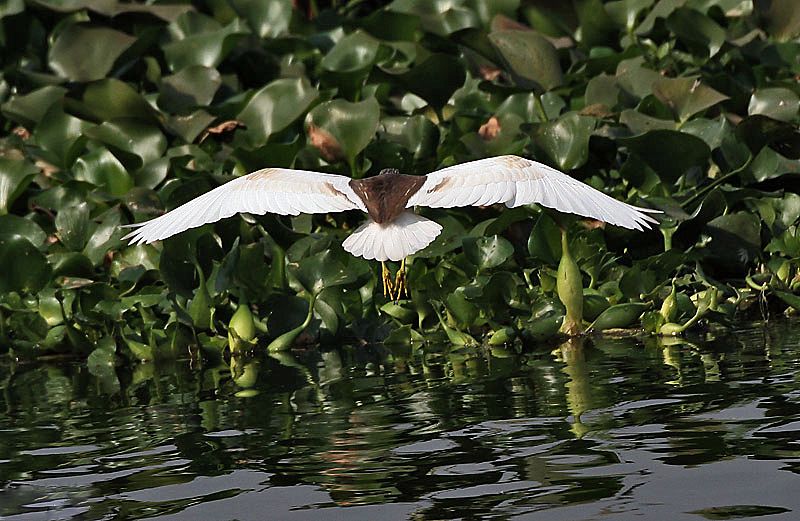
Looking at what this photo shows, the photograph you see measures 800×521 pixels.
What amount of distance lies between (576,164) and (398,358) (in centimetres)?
163

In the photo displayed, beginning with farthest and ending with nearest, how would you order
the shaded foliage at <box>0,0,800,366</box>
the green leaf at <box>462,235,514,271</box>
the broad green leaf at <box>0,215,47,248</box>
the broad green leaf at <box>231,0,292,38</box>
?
the broad green leaf at <box>231,0,292,38</box>
the broad green leaf at <box>0,215,47,248</box>
the shaded foliage at <box>0,0,800,366</box>
the green leaf at <box>462,235,514,271</box>

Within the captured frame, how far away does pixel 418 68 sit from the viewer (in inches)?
325

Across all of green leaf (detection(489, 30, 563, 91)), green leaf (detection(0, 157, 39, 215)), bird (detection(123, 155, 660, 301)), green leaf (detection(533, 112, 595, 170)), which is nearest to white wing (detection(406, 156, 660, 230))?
bird (detection(123, 155, 660, 301))

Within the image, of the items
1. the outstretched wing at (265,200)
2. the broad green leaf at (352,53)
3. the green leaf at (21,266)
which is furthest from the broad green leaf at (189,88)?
the outstretched wing at (265,200)

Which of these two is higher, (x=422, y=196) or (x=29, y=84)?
(x=29, y=84)

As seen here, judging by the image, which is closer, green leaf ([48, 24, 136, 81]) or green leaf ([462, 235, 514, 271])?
green leaf ([462, 235, 514, 271])

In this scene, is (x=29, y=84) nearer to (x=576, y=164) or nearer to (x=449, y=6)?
(x=449, y=6)

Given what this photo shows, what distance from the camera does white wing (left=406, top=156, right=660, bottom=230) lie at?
586 centimetres

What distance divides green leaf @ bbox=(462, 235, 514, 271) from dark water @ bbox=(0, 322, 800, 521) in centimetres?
47

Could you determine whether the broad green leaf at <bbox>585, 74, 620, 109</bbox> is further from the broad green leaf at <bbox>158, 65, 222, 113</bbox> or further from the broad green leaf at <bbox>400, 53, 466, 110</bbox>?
the broad green leaf at <bbox>158, 65, 222, 113</bbox>

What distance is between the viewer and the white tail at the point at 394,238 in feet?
20.1

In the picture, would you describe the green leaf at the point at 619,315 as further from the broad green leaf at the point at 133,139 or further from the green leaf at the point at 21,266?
the broad green leaf at the point at 133,139

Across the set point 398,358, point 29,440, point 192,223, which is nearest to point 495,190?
point 398,358

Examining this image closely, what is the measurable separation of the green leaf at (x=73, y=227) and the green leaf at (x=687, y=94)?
10.3 ft
